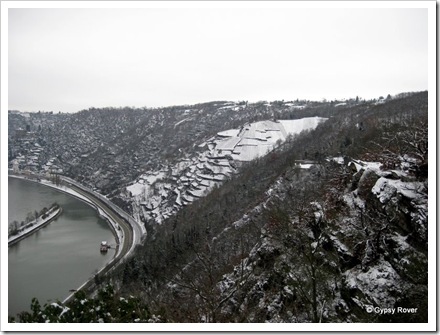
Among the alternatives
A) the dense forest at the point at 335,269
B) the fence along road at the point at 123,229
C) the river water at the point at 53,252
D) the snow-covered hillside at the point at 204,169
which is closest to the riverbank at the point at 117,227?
the fence along road at the point at 123,229

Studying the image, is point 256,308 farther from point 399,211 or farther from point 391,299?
point 399,211

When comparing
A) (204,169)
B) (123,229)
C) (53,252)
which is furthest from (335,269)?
(204,169)

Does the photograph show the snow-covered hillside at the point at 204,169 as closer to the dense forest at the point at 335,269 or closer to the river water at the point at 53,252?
the river water at the point at 53,252

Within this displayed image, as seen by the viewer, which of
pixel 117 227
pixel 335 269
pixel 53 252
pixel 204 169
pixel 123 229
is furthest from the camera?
pixel 204 169

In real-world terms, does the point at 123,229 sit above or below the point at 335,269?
below

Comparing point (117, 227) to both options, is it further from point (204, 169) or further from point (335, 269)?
point (335, 269)

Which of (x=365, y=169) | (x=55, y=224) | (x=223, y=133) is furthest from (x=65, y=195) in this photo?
(x=223, y=133)

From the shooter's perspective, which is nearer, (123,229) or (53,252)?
(53,252)
